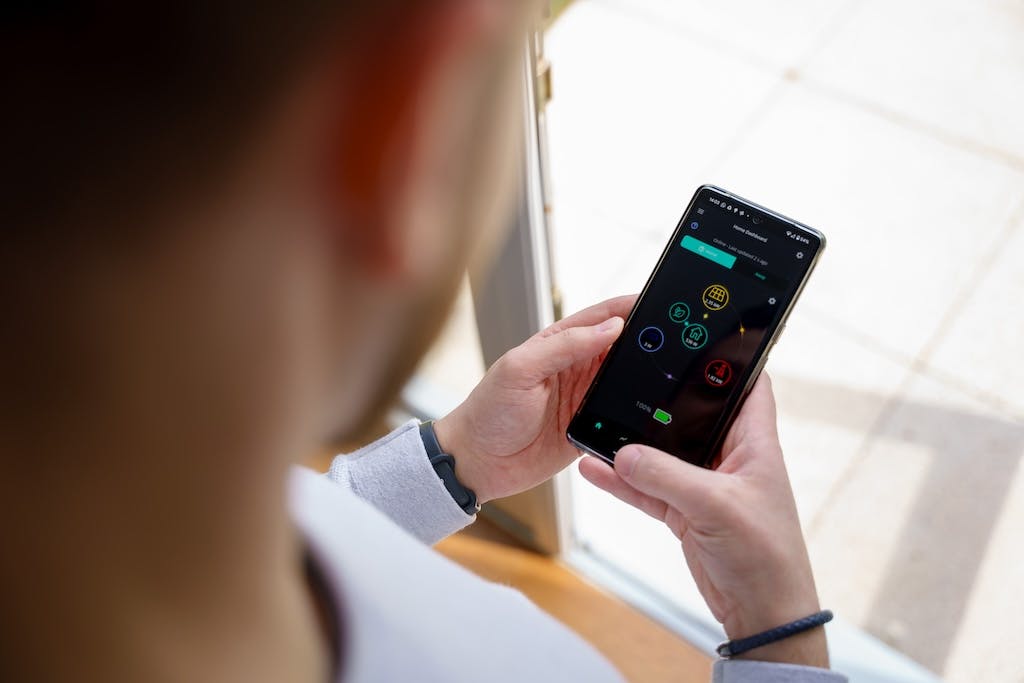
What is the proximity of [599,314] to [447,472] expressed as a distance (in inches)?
6.6

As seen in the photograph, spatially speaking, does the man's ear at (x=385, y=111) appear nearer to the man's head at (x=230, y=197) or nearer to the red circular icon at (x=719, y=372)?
the man's head at (x=230, y=197)

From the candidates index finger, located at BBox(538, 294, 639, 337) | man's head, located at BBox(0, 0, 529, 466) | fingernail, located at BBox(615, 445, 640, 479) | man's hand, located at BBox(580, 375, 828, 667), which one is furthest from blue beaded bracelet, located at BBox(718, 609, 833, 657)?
man's head, located at BBox(0, 0, 529, 466)

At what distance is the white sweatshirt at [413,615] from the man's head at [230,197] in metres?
0.10

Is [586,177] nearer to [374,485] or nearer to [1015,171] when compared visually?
[1015,171]

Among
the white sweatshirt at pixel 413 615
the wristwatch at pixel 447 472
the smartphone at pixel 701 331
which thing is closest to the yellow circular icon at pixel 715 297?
the smartphone at pixel 701 331

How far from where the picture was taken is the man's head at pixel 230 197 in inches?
5.6

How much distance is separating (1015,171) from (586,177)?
58 centimetres

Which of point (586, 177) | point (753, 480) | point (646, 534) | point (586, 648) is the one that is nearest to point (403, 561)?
point (586, 648)

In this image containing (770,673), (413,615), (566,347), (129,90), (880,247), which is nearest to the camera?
(129,90)

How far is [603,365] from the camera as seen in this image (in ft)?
2.28

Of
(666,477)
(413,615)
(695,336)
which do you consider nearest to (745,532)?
(666,477)

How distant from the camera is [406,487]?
0.67 meters

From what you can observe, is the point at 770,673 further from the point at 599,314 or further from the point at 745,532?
the point at 599,314

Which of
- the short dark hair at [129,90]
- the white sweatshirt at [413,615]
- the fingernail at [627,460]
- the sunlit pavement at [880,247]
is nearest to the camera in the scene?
the short dark hair at [129,90]
